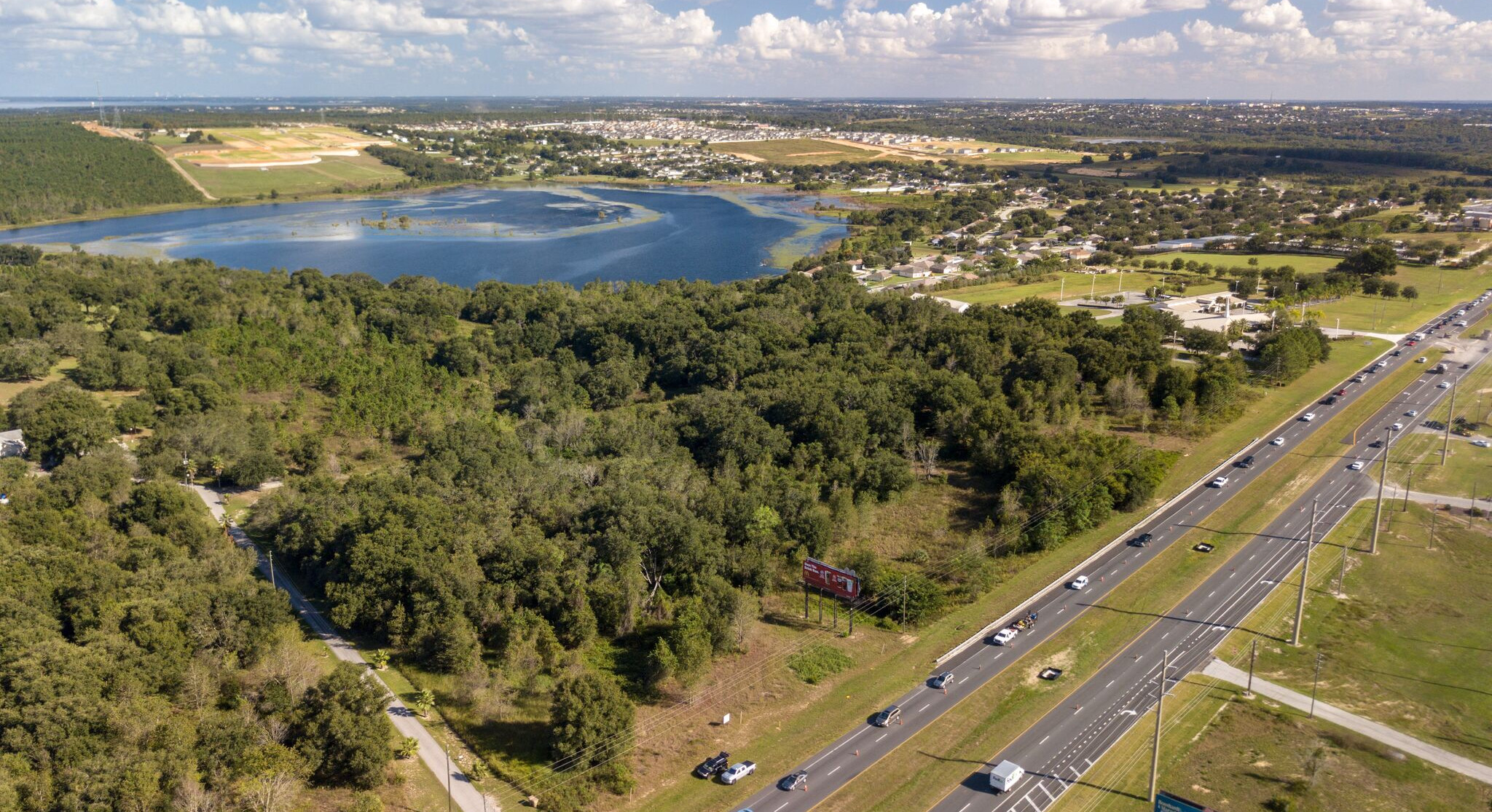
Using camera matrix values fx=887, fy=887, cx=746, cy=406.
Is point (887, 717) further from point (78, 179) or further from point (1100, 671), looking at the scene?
point (78, 179)

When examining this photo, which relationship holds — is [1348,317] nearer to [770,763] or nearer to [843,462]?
[843,462]

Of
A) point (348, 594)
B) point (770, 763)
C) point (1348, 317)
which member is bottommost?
point (770, 763)

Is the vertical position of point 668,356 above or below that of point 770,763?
above

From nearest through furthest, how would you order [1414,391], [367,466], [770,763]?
[770,763] < [367,466] < [1414,391]

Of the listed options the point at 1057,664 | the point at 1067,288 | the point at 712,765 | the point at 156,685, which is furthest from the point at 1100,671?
the point at 1067,288

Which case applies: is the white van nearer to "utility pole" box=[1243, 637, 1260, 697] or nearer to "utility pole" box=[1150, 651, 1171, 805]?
"utility pole" box=[1150, 651, 1171, 805]

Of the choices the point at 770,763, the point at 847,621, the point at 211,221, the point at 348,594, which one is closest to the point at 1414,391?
the point at 847,621

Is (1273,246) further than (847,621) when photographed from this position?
Yes
